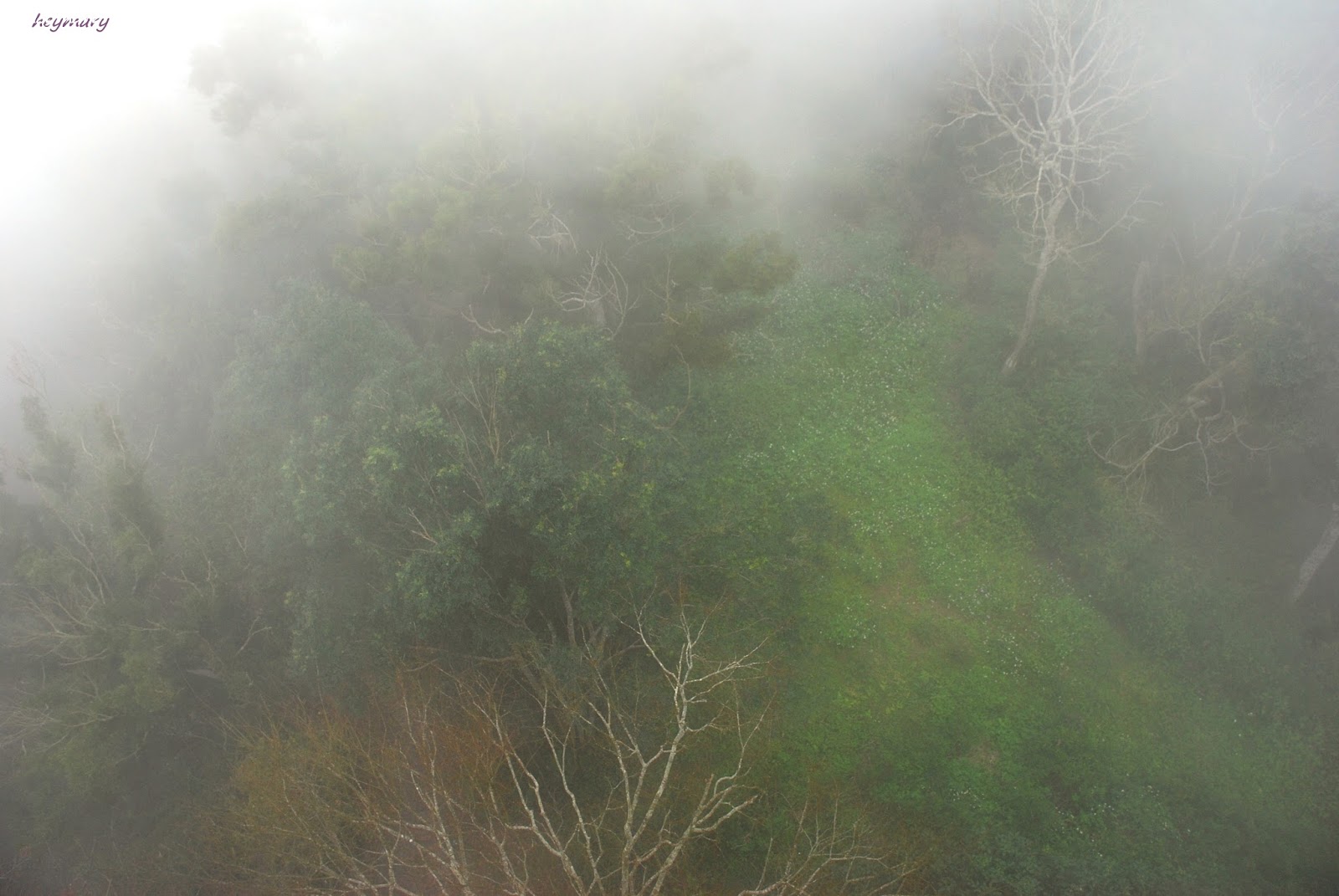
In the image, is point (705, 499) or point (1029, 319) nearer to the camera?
point (705, 499)

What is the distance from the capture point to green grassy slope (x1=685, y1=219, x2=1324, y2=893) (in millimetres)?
12531

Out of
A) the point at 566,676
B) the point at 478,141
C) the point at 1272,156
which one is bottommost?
the point at 566,676

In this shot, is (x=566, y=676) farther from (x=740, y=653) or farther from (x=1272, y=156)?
(x=1272, y=156)

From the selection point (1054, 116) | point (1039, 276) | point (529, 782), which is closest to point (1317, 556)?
point (1039, 276)

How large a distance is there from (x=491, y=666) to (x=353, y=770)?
9.56 feet

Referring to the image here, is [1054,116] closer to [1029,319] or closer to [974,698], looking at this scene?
[1029,319]

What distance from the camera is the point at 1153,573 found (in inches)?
639

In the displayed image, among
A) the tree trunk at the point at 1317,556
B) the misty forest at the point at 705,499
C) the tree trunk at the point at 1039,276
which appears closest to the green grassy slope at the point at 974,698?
the misty forest at the point at 705,499

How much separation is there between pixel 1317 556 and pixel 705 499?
1388 centimetres

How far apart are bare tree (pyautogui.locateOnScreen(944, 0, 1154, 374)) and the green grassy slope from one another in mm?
5058

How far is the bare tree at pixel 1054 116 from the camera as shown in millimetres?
17547

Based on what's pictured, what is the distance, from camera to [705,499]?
17672mm

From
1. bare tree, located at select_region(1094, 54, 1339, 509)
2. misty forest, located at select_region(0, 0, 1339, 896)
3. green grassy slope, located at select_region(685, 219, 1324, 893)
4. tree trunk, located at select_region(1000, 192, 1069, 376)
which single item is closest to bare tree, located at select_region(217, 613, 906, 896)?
misty forest, located at select_region(0, 0, 1339, 896)

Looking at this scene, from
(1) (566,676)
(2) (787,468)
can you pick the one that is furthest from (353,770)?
(2) (787,468)
